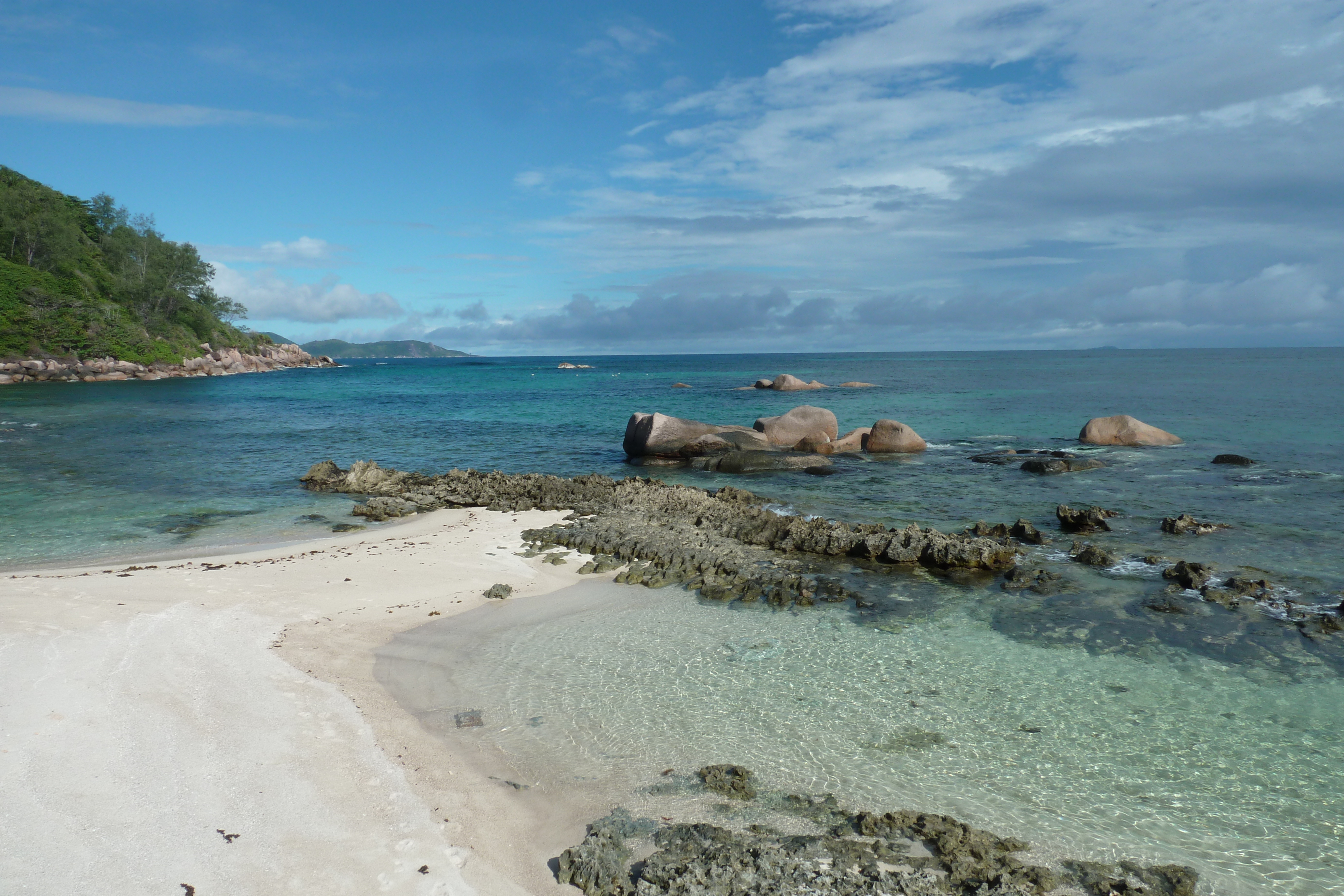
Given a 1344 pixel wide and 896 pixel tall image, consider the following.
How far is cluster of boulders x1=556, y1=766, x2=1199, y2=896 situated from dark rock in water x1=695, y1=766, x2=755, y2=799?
30cm

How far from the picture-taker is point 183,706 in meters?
7.36

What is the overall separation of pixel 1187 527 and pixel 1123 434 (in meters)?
14.4

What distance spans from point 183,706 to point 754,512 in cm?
1184

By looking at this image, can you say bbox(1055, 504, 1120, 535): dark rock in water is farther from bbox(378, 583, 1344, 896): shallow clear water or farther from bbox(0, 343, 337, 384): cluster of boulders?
bbox(0, 343, 337, 384): cluster of boulders

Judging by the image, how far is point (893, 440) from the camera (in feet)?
87.9

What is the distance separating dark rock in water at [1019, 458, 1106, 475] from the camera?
22.2 meters

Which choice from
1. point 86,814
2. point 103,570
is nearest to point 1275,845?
point 86,814

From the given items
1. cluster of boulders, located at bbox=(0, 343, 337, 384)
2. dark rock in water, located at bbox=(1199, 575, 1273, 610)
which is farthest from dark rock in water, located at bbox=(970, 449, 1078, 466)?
cluster of boulders, located at bbox=(0, 343, 337, 384)

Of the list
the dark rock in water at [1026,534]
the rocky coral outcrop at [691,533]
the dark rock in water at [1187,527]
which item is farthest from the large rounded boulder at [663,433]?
the dark rock in water at [1187,527]

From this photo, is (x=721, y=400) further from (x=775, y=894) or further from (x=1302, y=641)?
(x=775, y=894)

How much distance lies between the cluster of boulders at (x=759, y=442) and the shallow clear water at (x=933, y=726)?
44.5 ft

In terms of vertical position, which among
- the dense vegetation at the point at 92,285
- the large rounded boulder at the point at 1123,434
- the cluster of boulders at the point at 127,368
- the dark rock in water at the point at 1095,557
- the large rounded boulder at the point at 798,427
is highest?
the dense vegetation at the point at 92,285

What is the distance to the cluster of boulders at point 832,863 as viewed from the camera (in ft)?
17.0

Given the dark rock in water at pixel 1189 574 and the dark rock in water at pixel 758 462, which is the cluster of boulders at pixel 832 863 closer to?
the dark rock in water at pixel 1189 574
